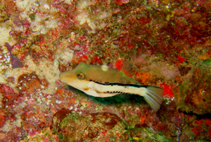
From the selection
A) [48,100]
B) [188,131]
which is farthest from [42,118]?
[188,131]

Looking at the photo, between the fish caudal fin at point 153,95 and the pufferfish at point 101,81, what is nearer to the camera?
the pufferfish at point 101,81

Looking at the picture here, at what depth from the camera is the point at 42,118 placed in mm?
3914

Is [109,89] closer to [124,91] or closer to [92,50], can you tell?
[124,91]

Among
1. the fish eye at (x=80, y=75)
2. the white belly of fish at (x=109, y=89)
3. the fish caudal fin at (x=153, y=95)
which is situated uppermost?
the fish eye at (x=80, y=75)

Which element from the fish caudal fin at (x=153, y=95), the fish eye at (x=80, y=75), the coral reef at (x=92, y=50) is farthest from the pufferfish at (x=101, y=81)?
the coral reef at (x=92, y=50)

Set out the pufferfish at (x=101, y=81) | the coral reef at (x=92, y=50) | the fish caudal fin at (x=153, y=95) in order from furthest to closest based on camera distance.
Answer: the coral reef at (x=92, y=50) < the fish caudal fin at (x=153, y=95) < the pufferfish at (x=101, y=81)

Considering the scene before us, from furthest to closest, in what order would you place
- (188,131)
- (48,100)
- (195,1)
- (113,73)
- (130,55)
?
(188,131)
(48,100)
(130,55)
(195,1)
(113,73)

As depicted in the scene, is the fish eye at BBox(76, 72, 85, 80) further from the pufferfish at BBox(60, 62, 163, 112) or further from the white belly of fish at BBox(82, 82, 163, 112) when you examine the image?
the white belly of fish at BBox(82, 82, 163, 112)

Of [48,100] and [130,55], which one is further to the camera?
[48,100]

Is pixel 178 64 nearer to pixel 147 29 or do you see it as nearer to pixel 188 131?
pixel 147 29

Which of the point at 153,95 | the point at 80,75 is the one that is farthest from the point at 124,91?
the point at 80,75

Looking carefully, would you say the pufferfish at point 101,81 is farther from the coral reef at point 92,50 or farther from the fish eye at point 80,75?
the coral reef at point 92,50

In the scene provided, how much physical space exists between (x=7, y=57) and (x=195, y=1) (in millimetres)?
5138

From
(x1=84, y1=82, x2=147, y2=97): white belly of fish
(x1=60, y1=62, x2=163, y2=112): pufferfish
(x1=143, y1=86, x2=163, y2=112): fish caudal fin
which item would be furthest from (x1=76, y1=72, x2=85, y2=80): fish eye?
(x1=143, y1=86, x2=163, y2=112): fish caudal fin
